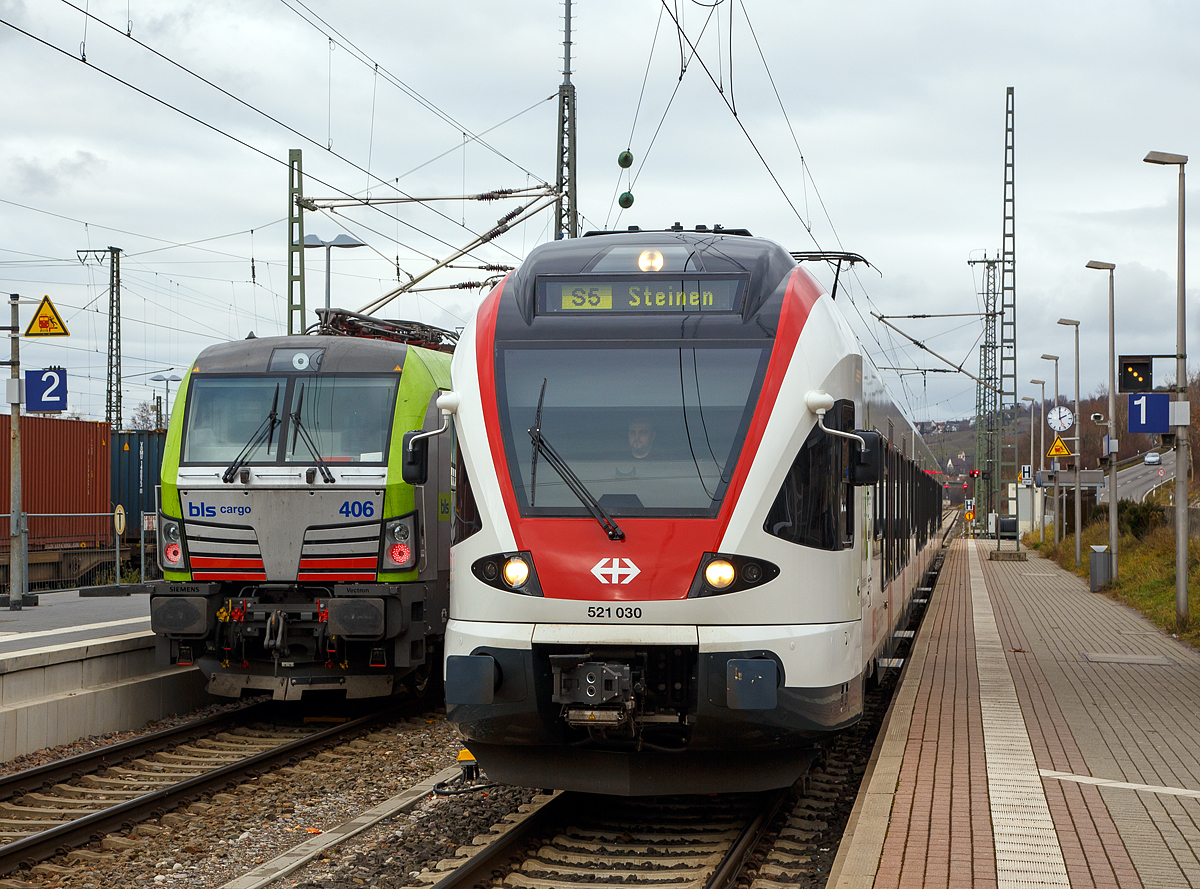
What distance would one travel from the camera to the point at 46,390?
1730 cm

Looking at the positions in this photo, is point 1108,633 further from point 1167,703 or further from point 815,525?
point 815,525

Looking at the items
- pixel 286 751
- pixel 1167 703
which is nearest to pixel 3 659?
pixel 286 751

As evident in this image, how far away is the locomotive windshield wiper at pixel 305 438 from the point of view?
35.0 feet

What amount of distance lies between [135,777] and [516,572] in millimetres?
4113

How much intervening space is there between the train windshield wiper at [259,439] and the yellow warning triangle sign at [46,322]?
21.9 feet

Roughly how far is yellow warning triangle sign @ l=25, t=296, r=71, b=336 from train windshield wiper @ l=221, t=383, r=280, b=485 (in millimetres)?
6661

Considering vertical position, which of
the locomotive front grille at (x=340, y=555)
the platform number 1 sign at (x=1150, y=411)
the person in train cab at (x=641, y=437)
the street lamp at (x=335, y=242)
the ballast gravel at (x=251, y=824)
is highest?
the street lamp at (x=335, y=242)

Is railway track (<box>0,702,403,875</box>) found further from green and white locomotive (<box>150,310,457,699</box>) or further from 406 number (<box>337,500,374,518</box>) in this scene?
406 number (<box>337,500,374,518</box>)

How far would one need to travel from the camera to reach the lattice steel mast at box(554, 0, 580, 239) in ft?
70.7

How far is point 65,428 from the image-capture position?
28.9 meters

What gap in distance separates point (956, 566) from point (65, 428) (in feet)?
83.6

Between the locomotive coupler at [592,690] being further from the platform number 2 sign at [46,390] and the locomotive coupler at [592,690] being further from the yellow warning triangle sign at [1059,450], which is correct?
the yellow warning triangle sign at [1059,450]

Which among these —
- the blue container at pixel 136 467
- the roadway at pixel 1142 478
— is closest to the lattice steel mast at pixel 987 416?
the roadway at pixel 1142 478

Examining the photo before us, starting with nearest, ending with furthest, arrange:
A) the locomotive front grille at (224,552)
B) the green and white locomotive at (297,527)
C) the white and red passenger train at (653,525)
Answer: the white and red passenger train at (653,525) → the green and white locomotive at (297,527) → the locomotive front grille at (224,552)
